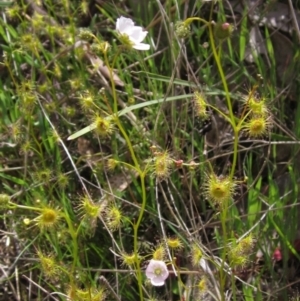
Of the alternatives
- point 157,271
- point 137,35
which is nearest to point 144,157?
point 137,35

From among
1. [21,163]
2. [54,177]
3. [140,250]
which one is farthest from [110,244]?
[21,163]

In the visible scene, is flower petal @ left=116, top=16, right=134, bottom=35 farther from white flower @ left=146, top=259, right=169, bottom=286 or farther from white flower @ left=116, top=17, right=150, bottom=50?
white flower @ left=146, top=259, right=169, bottom=286

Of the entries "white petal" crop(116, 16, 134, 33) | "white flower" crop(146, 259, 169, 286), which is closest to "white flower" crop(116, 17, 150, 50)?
"white petal" crop(116, 16, 134, 33)

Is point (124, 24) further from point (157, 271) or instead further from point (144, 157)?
point (157, 271)

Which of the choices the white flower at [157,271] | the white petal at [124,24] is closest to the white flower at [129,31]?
the white petal at [124,24]

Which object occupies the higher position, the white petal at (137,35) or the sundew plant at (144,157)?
the white petal at (137,35)

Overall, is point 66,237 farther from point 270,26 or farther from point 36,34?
point 270,26

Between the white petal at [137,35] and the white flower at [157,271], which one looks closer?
the white flower at [157,271]

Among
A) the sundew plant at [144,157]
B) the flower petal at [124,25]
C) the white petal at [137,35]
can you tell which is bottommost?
the sundew plant at [144,157]

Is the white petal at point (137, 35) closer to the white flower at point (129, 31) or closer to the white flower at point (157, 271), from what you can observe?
the white flower at point (129, 31)

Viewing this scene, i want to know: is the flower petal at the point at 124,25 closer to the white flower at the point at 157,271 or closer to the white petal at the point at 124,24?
the white petal at the point at 124,24

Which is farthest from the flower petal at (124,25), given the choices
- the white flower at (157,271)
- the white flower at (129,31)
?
the white flower at (157,271)
